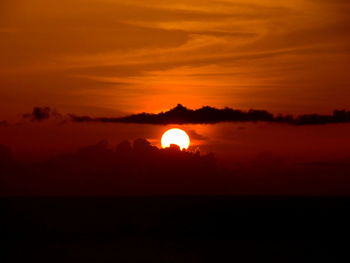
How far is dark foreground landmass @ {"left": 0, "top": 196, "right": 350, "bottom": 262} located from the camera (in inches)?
3157

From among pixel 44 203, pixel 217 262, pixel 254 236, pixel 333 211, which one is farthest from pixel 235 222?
pixel 217 262

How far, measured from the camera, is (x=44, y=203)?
16312cm

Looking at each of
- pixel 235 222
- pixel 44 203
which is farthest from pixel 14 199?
pixel 235 222

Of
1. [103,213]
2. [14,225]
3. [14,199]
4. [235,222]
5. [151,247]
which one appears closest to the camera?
[151,247]

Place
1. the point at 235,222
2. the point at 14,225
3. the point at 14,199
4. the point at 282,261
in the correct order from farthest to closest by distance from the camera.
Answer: the point at 14,199 → the point at 235,222 → the point at 14,225 → the point at 282,261

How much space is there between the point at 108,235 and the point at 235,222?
32499 millimetres

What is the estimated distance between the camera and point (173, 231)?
415 feet

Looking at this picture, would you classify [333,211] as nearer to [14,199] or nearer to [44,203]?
[44,203]

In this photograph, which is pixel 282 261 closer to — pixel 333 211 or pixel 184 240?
pixel 184 240

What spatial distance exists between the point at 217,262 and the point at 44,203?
91.0 m

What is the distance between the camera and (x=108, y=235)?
371ft

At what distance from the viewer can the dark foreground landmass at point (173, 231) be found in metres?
80.2

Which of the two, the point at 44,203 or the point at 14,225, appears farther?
the point at 44,203

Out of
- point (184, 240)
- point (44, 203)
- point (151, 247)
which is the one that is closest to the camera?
point (151, 247)
